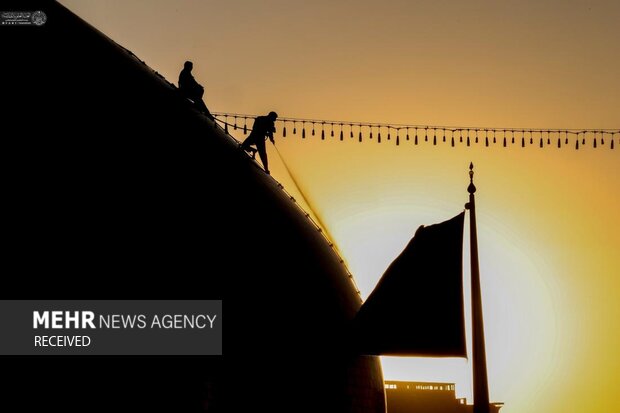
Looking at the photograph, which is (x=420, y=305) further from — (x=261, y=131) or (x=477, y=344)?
(x=261, y=131)

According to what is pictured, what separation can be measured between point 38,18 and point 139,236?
431cm

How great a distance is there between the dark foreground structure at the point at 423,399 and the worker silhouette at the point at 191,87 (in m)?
53.4

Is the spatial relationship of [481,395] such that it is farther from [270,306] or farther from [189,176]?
[189,176]

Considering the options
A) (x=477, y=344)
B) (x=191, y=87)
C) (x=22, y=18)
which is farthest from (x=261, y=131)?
(x=477, y=344)

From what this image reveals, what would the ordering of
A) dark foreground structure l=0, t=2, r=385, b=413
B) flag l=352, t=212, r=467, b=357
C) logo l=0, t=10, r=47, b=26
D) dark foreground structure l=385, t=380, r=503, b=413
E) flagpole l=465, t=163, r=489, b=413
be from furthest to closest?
dark foreground structure l=385, t=380, r=503, b=413 → flag l=352, t=212, r=467, b=357 → flagpole l=465, t=163, r=489, b=413 → logo l=0, t=10, r=47, b=26 → dark foreground structure l=0, t=2, r=385, b=413

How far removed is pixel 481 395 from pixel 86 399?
268 inches

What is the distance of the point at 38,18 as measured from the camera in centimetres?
1436

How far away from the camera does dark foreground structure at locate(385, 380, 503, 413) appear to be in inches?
2721

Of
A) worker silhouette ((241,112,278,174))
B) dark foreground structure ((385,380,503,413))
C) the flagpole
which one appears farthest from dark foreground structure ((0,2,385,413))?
dark foreground structure ((385,380,503,413))

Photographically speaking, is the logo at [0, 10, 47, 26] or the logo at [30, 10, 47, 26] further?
the logo at [30, 10, 47, 26]

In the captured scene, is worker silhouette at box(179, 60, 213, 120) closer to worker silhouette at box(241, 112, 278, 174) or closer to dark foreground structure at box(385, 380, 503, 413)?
worker silhouette at box(241, 112, 278, 174)

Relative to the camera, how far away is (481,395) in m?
14.9

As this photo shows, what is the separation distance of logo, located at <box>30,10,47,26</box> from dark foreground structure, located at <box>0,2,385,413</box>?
0.11 meters

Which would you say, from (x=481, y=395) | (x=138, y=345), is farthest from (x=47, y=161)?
(x=481, y=395)
